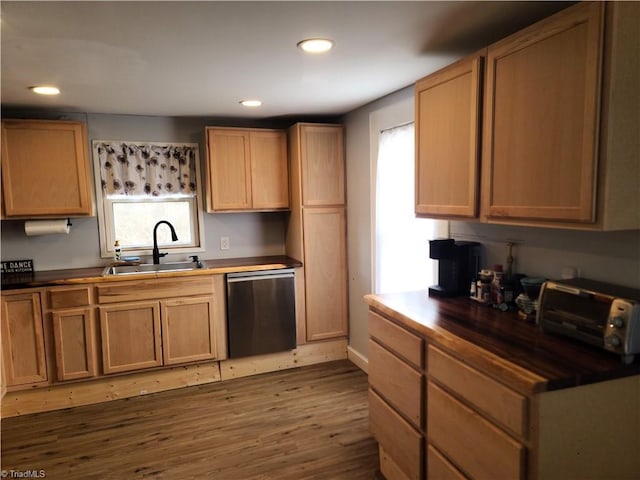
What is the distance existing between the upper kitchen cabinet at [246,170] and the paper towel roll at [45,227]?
114cm

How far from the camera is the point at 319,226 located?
379 centimetres

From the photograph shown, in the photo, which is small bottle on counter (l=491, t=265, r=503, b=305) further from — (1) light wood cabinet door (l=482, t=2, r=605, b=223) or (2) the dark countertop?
(2) the dark countertop

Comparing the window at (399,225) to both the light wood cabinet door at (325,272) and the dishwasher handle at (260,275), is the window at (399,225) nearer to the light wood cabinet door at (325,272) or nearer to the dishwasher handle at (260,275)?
the light wood cabinet door at (325,272)

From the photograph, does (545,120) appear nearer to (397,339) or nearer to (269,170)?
(397,339)

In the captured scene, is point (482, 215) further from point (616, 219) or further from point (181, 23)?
point (181, 23)

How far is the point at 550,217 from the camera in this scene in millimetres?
1583

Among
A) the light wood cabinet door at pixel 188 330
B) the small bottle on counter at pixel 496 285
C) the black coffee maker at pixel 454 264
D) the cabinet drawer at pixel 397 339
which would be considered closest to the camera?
the cabinet drawer at pixel 397 339

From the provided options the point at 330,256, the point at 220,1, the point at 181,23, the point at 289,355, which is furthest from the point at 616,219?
the point at 289,355

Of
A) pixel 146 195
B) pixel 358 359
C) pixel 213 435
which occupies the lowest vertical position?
pixel 213 435

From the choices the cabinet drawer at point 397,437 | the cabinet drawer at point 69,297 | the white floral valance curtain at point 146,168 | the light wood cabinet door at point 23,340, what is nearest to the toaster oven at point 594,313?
the cabinet drawer at point 397,437

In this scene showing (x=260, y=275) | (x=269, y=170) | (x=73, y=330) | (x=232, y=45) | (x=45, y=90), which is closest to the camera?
(x=232, y=45)

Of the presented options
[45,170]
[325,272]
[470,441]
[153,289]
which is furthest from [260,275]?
[470,441]

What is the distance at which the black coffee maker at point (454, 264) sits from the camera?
7.60ft

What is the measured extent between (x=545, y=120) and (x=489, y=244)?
893 mm
